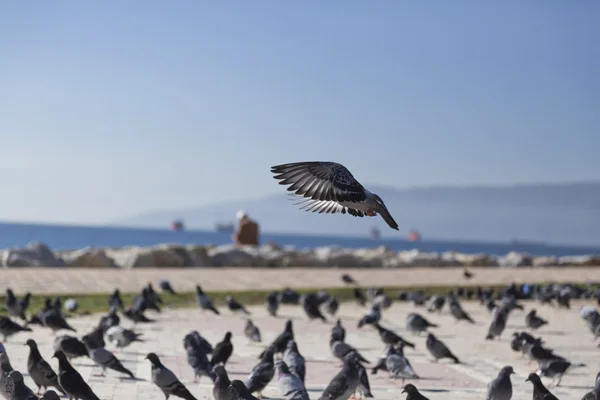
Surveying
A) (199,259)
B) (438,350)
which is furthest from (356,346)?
(199,259)

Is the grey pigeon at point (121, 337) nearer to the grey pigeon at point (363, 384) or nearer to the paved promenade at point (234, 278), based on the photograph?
the grey pigeon at point (363, 384)

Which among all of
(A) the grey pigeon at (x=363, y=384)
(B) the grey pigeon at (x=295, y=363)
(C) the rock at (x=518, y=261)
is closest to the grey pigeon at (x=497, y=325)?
(B) the grey pigeon at (x=295, y=363)

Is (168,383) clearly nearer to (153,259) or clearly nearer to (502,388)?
(502,388)

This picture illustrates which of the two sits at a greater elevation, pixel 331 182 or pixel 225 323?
pixel 331 182

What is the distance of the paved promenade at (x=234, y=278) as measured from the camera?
23562 mm

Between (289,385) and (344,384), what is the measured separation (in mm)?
633

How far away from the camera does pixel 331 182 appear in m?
6.79

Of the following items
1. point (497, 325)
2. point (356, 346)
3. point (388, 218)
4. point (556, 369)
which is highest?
point (388, 218)

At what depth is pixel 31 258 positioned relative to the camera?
31.3m

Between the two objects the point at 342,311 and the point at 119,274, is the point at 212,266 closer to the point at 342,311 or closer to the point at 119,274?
the point at 119,274

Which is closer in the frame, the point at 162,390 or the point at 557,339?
the point at 162,390

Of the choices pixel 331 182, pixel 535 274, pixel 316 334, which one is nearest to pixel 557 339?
pixel 316 334

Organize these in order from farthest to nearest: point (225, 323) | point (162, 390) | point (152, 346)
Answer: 1. point (225, 323)
2. point (152, 346)
3. point (162, 390)

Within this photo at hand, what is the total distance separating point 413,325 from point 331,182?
910cm
